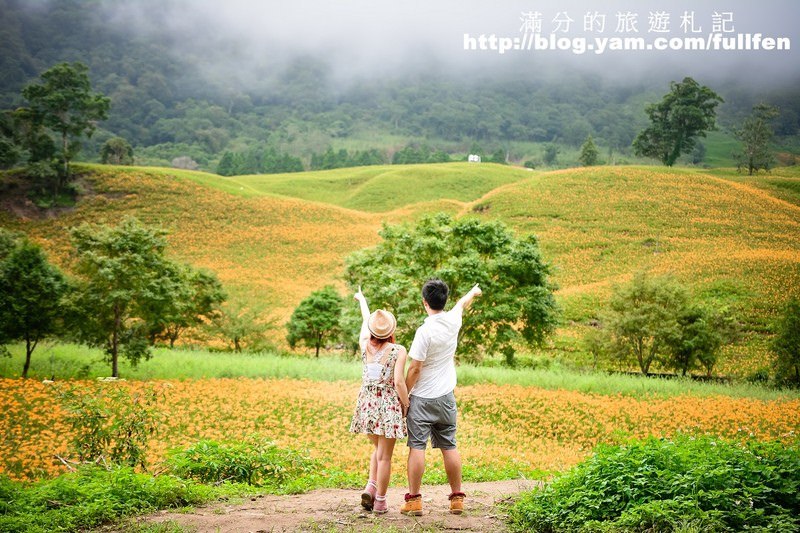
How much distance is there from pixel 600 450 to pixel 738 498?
1.52m

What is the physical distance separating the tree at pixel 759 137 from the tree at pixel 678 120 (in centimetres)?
1509

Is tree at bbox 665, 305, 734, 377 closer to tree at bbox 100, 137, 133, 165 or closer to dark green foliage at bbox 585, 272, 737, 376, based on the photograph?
dark green foliage at bbox 585, 272, 737, 376

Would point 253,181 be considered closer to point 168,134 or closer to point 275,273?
point 275,273

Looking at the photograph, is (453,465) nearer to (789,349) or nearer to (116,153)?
(789,349)

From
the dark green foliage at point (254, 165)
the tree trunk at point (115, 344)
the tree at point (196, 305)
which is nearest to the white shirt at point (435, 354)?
the tree trunk at point (115, 344)

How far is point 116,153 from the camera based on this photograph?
3661 inches

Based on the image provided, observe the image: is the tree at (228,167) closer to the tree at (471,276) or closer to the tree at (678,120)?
the tree at (678,120)

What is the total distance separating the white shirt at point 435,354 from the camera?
21.6 ft

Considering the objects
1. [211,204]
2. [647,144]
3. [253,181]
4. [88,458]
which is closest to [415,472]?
[88,458]

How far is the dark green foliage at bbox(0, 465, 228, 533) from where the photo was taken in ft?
20.6

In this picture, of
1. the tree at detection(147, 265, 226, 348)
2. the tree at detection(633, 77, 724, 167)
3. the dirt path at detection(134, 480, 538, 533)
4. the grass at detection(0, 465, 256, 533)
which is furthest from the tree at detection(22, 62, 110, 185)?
the tree at detection(633, 77, 724, 167)

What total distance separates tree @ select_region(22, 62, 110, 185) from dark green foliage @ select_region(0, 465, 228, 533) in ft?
221

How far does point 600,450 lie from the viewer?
272 inches

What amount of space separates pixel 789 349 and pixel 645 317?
552cm
